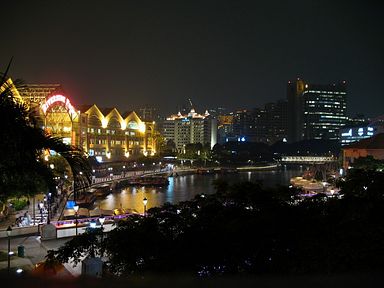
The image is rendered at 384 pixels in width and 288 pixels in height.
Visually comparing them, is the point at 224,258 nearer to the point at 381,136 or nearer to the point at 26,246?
the point at 26,246

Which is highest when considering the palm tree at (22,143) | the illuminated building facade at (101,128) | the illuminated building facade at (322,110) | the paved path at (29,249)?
the illuminated building facade at (322,110)

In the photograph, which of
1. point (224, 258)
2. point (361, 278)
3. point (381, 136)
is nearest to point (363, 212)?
point (224, 258)

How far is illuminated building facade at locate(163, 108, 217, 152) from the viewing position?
82250 mm

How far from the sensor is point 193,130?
82.6 metres

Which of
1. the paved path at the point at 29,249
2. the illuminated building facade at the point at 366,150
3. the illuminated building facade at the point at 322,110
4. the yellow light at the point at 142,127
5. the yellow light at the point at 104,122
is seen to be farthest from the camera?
the illuminated building facade at the point at 322,110

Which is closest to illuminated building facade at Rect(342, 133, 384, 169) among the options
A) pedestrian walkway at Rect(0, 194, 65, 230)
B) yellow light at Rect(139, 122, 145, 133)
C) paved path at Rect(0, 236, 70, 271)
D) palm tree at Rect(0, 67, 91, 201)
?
pedestrian walkway at Rect(0, 194, 65, 230)

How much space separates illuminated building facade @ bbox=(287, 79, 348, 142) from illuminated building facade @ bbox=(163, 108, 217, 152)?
25.5 m

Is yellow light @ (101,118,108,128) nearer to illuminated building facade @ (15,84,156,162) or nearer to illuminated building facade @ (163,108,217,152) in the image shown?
illuminated building facade @ (15,84,156,162)

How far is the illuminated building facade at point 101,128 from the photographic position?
35.2 metres

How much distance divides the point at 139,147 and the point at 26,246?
140 ft

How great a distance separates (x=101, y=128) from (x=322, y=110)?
2600 inches

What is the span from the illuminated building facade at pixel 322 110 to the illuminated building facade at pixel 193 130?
2549 centimetres

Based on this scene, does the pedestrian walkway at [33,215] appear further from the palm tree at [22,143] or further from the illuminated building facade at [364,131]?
the illuminated building facade at [364,131]

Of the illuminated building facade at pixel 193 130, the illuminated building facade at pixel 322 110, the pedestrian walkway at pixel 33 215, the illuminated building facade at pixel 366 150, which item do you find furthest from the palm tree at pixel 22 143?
the illuminated building facade at pixel 322 110
